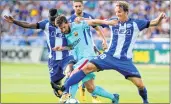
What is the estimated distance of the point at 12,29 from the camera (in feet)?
109

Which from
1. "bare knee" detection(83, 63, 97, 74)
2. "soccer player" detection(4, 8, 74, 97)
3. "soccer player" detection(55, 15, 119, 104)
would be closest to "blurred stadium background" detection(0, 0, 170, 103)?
"soccer player" detection(4, 8, 74, 97)

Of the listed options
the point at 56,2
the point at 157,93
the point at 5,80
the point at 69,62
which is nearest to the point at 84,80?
the point at 69,62

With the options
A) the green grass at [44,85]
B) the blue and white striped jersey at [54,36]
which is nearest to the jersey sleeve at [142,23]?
the blue and white striped jersey at [54,36]

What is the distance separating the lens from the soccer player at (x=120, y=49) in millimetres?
11312

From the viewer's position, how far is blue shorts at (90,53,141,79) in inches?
445

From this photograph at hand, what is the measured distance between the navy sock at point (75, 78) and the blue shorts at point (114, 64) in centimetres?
34

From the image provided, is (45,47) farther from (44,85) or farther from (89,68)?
(89,68)

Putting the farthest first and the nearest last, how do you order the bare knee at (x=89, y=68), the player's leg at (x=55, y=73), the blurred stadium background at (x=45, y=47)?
the blurred stadium background at (x=45, y=47) → the player's leg at (x=55, y=73) → the bare knee at (x=89, y=68)

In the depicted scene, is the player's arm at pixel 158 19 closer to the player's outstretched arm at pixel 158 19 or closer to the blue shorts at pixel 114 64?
the player's outstretched arm at pixel 158 19

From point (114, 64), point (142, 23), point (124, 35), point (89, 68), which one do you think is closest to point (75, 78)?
point (89, 68)

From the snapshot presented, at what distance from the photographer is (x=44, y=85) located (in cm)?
1997

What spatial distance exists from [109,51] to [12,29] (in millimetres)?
22447

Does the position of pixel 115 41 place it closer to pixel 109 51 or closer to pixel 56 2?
pixel 109 51

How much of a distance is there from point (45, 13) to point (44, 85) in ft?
49.4
